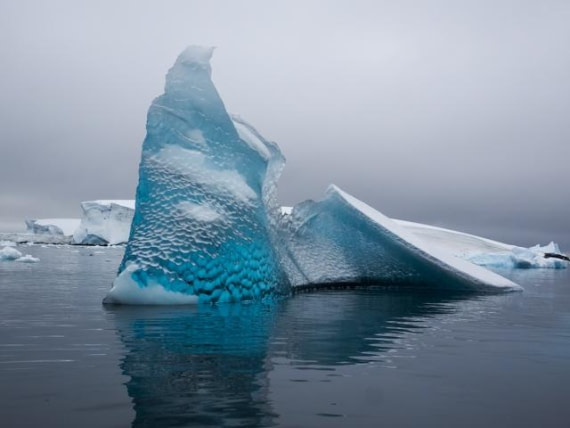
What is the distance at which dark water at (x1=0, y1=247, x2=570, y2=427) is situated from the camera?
275 centimetres

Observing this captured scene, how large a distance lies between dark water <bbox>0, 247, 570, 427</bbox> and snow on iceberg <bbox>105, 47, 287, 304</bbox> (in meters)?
0.67

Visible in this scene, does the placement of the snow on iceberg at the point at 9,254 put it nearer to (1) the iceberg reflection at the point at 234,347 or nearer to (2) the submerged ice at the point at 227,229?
(2) the submerged ice at the point at 227,229

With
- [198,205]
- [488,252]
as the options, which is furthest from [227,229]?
[488,252]

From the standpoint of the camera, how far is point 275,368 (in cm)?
379

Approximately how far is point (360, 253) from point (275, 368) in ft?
27.6

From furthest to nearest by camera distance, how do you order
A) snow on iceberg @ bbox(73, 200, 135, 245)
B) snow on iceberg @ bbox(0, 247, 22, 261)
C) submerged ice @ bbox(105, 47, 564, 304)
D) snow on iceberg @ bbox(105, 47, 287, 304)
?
snow on iceberg @ bbox(73, 200, 135, 245), snow on iceberg @ bbox(0, 247, 22, 261), submerged ice @ bbox(105, 47, 564, 304), snow on iceberg @ bbox(105, 47, 287, 304)

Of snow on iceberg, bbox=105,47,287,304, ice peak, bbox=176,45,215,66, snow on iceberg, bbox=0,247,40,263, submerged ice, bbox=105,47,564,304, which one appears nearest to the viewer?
snow on iceberg, bbox=105,47,287,304

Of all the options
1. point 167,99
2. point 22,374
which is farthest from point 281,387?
point 167,99

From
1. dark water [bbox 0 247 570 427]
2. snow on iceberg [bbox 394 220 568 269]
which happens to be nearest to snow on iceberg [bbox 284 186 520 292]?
dark water [bbox 0 247 570 427]

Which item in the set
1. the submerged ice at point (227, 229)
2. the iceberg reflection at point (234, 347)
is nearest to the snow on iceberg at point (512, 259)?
the submerged ice at point (227, 229)

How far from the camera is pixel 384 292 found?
1164 centimetres

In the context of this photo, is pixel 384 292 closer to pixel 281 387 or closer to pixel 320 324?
pixel 320 324

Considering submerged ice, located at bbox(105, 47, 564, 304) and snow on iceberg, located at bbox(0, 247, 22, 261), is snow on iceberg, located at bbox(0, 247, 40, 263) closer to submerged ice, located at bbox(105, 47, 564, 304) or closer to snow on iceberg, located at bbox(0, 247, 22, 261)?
snow on iceberg, located at bbox(0, 247, 22, 261)

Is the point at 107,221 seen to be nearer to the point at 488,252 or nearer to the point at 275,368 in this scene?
the point at 488,252
